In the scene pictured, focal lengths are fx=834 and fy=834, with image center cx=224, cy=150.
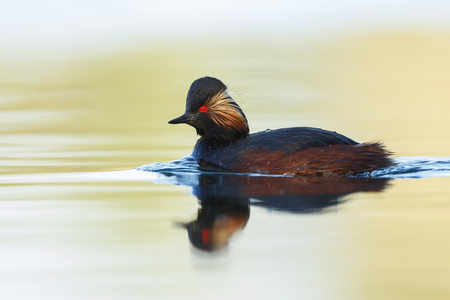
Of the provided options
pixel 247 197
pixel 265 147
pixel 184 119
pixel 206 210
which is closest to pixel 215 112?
pixel 184 119

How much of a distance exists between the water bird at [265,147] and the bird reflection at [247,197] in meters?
0.19

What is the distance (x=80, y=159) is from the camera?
33.8ft

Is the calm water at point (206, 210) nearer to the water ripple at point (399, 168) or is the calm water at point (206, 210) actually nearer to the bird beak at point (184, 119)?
the water ripple at point (399, 168)

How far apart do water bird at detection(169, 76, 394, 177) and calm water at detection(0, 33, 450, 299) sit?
0.72 ft

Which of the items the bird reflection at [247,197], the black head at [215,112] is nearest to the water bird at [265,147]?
the black head at [215,112]

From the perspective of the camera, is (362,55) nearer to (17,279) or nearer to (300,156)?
(300,156)

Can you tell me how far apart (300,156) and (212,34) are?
35.2 meters

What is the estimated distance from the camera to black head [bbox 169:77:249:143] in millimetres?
9617

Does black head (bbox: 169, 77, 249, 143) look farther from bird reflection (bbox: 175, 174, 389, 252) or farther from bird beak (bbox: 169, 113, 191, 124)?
bird reflection (bbox: 175, 174, 389, 252)

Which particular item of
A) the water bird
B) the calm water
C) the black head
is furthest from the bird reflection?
the black head

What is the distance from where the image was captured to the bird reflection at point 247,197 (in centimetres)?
644

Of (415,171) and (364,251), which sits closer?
(364,251)

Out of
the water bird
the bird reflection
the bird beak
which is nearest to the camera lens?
the bird reflection

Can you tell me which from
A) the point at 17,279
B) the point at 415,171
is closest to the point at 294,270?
the point at 17,279
